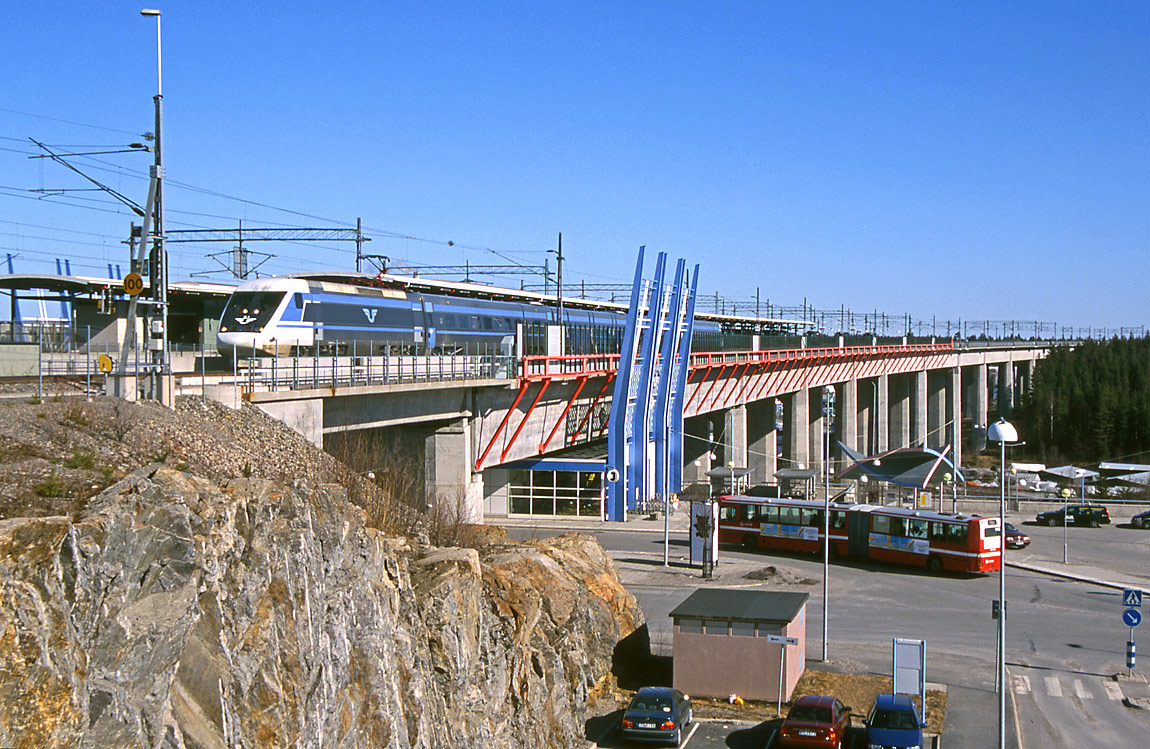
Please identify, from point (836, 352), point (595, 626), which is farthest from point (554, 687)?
point (836, 352)

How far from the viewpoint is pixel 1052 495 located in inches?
2685

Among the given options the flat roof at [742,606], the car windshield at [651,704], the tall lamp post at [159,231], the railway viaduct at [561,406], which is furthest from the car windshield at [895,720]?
the tall lamp post at [159,231]

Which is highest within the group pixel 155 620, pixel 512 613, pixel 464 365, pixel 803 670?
pixel 464 365

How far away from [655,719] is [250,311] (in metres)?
20.0

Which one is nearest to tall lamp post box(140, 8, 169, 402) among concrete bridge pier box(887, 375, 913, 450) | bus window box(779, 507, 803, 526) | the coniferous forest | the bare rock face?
the bare rock face

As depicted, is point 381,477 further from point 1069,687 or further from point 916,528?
point 916,528

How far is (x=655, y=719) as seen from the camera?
21203mm

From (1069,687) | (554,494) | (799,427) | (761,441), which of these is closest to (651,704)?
(1069,687)

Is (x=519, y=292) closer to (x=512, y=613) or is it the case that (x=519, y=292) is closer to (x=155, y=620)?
(x=512, y=613)

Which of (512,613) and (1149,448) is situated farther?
(1149,448)

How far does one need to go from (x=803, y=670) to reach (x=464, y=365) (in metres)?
16.5

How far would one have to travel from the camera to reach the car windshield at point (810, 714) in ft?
68.1

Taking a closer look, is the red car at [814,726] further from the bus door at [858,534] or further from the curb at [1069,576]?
the bus door at [858,534]

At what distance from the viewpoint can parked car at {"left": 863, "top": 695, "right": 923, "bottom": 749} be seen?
66.0 feet
